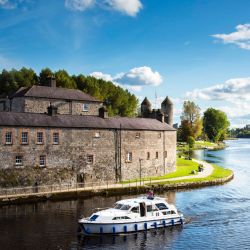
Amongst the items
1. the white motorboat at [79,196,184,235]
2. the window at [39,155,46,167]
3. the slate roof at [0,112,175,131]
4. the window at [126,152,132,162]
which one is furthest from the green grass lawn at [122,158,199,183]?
the white motorboat at [79,196,184,235]

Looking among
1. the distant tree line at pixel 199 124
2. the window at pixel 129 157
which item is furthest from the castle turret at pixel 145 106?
the distant tree line at pixel 199 124

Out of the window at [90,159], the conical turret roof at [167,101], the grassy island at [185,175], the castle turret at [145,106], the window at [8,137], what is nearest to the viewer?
the window at [8,137]

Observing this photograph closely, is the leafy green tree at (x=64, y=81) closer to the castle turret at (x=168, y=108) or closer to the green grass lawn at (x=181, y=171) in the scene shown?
the castle turret at (x=168, y=108)

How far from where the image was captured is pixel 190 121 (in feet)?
474

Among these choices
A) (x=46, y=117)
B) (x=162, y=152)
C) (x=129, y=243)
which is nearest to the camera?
(x=129, y=243)

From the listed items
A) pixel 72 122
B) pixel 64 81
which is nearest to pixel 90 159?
pixel 72 122

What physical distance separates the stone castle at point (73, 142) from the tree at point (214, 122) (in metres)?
116

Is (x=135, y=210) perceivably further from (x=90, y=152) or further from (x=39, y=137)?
(x=90, y=152)

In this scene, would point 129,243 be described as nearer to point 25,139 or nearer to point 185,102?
point 25,139

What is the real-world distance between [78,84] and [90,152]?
1654 inches

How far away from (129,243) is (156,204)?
617 cm

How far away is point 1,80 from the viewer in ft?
288

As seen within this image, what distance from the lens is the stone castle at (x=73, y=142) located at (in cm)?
4572

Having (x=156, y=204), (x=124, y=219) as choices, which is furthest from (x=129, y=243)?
(x=156, y=204)
